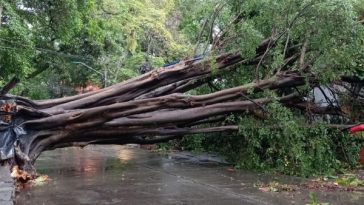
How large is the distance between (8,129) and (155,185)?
11.2 feet

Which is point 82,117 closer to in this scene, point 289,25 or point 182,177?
point 182,177

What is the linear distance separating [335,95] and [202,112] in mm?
3724

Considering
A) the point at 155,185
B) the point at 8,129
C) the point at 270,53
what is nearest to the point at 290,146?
the point at 270,53

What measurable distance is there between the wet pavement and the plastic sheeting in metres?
1.13

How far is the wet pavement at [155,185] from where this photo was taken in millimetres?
7848

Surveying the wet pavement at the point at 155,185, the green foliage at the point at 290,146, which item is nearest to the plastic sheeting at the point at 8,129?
the wet pavement at the point at 155,185

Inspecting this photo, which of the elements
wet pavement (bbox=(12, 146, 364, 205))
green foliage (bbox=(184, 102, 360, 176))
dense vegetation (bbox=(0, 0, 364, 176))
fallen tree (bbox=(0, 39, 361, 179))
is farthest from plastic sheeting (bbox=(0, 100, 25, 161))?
green foliage (bbox=(184, 102, 360, 176))

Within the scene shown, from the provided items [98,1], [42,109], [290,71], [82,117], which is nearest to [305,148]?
[290,71]

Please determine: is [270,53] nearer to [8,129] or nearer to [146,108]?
[146,108]

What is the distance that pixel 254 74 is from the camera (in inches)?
482

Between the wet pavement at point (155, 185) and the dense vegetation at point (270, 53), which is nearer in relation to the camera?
the wet pavement at point (155, 185)

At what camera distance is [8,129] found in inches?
396

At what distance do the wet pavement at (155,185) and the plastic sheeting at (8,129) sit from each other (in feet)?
3.71

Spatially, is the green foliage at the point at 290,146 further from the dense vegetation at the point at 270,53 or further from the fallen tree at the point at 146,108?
the fallen tree at the point at 146,108
